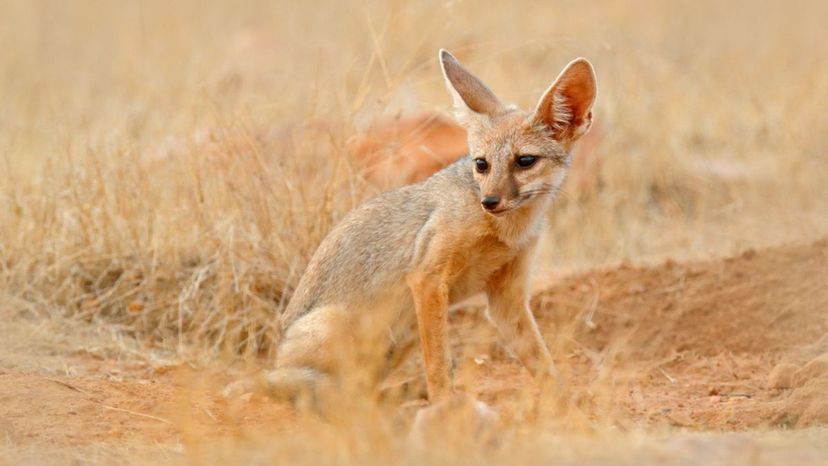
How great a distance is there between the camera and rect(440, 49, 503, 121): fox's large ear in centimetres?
575

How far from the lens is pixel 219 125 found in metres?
7.18

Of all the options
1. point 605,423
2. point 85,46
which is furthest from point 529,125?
point 85,46

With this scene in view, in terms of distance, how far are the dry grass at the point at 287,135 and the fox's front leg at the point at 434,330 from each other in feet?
3.93

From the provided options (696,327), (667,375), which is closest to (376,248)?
(667,375)

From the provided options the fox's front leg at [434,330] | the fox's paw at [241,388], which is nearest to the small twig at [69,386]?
the fox's paw at [241,388]

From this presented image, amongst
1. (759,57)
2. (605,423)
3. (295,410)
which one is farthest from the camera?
(759,57)

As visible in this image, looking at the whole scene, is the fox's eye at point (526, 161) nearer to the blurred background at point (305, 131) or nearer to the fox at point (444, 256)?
the fox at point (444, 256)

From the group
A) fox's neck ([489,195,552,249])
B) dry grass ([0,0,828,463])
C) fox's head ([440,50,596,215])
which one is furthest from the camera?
dry grass ([0,0,828,463])

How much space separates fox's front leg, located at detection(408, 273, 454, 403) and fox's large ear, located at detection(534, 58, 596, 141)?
92 centimetres

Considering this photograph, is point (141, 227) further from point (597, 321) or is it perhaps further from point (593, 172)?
point (593, 172)

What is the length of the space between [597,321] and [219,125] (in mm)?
2705

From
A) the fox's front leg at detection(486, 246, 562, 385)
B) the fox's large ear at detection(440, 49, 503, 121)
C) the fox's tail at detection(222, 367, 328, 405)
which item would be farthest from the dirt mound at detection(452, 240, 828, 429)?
the fox's tail at detection(222, 367, 328, 405)

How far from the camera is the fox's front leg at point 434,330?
212 inches

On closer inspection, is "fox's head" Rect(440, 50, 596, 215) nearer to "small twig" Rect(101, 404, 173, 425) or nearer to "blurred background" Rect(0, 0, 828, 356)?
"blurred background" Rect(0, 0, 828, 356)
